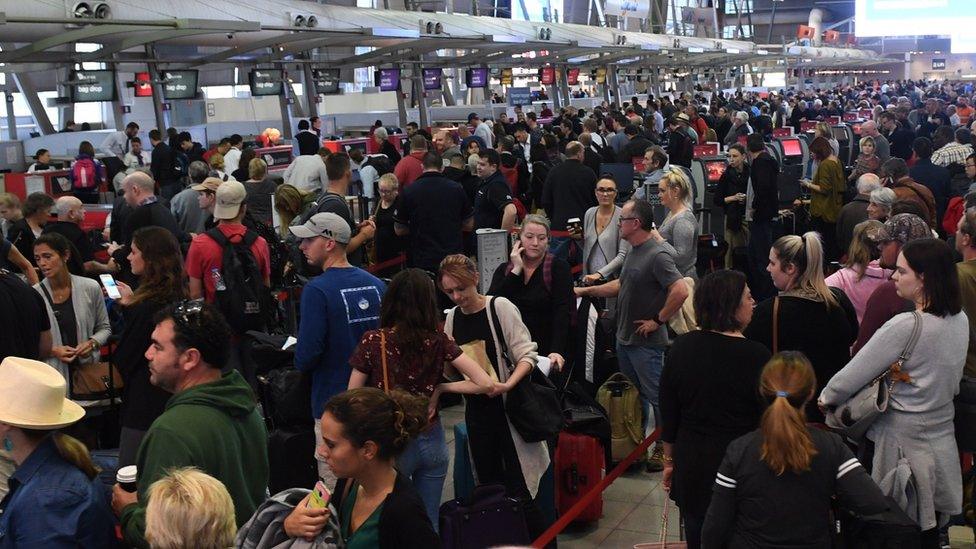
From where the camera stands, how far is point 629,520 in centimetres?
625

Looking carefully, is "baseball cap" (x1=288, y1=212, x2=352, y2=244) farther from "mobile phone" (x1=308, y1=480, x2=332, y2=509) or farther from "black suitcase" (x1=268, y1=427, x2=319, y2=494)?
"mobile phone" (x1=308, y1=480, x2=332, y2=509)

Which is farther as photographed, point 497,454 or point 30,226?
point 30,226

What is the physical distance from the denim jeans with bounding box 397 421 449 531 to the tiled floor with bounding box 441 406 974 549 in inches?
59.2

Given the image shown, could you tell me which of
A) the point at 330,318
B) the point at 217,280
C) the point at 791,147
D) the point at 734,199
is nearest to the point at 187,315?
the point at 330,318

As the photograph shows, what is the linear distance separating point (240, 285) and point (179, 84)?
48.5 ft

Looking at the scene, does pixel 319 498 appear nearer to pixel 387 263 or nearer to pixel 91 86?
pixel 387 263

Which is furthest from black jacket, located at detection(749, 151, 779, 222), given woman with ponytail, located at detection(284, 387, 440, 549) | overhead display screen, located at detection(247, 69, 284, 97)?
overhead display screen, located at detection(247, 69, 284, 97)

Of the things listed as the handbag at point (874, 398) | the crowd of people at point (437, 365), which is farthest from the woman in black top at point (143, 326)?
the handbag at point (874, 398)

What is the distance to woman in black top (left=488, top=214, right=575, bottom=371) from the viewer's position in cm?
623

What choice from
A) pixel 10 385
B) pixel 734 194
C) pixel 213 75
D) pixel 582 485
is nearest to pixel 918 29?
pixel 213 75

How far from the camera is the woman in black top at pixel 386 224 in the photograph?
31.2ft

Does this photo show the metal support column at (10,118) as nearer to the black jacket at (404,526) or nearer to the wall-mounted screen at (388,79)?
the wall-mounted screen at (388,79)

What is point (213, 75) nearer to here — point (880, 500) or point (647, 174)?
point (647, 174)

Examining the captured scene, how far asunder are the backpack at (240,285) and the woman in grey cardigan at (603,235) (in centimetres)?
225
